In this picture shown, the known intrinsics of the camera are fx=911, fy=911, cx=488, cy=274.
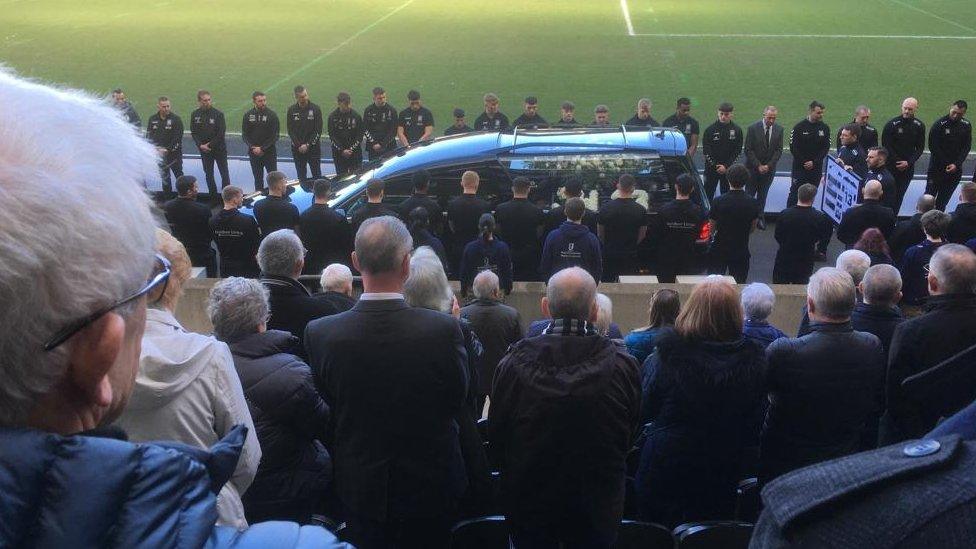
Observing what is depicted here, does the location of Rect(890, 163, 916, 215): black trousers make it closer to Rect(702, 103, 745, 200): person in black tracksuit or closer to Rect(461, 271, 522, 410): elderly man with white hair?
Rect(702, 103, 745, 200): person in black tracksuit

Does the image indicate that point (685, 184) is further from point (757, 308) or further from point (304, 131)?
point (304, 131)

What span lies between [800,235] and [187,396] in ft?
24.4

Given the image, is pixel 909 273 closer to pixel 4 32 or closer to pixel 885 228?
pixel 885 228

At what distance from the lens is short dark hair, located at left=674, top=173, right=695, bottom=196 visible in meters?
8.98

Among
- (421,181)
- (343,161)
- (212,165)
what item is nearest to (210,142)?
(212,165)

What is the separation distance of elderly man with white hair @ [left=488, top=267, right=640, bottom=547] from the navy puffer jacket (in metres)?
2.54

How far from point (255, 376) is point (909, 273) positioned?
5853 mm

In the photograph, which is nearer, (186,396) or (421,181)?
(186,396)

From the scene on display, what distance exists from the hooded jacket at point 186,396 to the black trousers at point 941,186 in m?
12.4

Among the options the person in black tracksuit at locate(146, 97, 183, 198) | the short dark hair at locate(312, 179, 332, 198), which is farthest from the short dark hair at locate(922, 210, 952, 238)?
the person in black tracksuit at locate(146, 97, 183, 198)

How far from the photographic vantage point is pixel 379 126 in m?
14.7

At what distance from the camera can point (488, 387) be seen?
5.72 meters

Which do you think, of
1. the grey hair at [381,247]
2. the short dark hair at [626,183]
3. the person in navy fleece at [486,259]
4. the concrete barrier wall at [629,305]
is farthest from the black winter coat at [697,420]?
the short dark hair at [626,183]

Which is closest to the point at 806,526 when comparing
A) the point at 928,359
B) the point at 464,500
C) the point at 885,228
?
the point at 464,500
